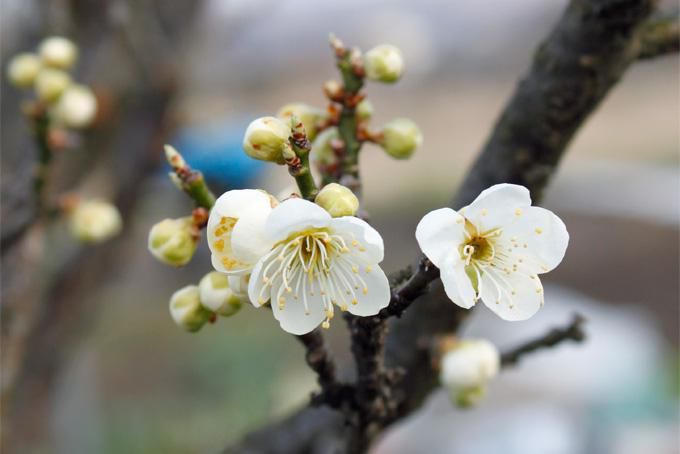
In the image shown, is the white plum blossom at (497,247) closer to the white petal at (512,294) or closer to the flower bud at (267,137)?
the white petal at (512,294)

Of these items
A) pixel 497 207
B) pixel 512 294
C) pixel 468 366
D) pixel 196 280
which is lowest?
pixel 196 280

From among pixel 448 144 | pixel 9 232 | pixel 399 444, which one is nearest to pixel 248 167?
pixel 399 444

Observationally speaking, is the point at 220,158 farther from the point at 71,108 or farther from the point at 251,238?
the point at 251,238

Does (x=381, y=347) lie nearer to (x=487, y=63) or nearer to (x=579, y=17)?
(x=579, y=17)

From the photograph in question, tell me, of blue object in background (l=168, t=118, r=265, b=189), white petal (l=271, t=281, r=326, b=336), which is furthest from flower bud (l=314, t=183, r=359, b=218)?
blue object in background (l=168, t=118, r=265, b=189)

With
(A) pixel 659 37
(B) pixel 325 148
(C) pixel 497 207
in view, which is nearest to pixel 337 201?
(C) pixel 497 207

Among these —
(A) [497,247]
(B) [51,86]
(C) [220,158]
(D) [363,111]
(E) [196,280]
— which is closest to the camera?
(A) [497,247]

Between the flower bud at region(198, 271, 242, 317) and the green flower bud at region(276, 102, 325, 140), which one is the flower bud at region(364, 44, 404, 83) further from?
the flower bud at region(198, 271, 242, 317)

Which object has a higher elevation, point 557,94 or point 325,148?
point 325,148
